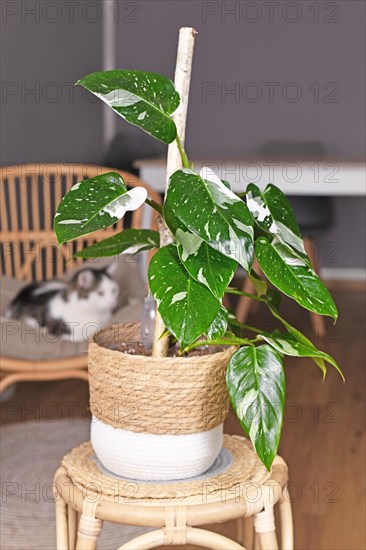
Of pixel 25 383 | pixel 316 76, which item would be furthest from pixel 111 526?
pixel 316 76

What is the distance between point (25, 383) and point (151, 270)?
2.05 m

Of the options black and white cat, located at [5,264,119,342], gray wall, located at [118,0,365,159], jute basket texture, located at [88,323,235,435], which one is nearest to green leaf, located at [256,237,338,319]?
jute basket texture, located at [88,323,235,435]

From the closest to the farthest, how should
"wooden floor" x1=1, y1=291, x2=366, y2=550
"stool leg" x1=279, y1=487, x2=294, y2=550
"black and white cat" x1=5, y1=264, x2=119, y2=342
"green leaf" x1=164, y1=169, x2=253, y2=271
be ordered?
"green leaf" x1=164, y1=169, x2=253, y2=271 → "stool leg" x1=279, y1=487, x2=294, y2=550 → "wooden floor" x1=1, y1=291, x2=366, y2=550 → "black and white cat" x1=5, y1=264, x2=119, y2=342

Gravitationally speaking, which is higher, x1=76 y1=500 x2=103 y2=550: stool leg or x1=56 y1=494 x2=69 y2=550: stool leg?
x1=76 y1=500 x2=103 y2=550: stool leg

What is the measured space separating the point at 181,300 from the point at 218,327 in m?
0.07

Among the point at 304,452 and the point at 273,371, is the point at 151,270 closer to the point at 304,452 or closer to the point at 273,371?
the point at 273,371

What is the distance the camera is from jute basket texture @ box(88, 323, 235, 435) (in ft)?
3.43

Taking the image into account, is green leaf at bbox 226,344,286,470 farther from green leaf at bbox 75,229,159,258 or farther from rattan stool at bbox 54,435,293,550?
green leaf at bbox 75,229,159,258

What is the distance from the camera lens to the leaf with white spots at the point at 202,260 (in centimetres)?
95

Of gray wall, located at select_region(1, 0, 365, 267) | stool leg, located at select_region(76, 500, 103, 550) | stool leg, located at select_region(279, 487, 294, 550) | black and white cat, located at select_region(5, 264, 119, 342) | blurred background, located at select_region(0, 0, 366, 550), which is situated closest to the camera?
stool leg, located at select_region(76, 500, 103, 550)

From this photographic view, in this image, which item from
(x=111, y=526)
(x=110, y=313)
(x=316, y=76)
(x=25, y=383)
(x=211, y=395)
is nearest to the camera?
(x=211, y=395)

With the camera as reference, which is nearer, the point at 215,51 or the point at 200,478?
the point at 200,478

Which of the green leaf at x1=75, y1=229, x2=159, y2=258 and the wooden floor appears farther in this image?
the wooden floor

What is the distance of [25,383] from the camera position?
294 centimetres
